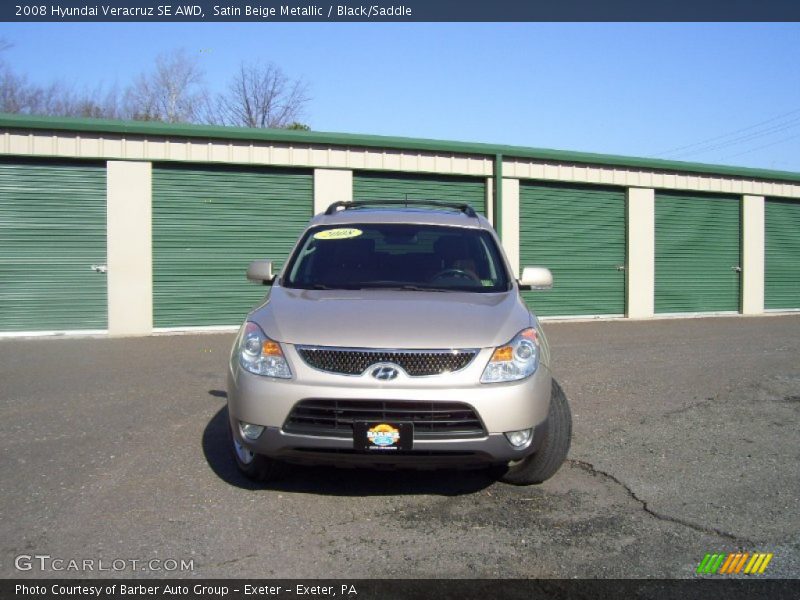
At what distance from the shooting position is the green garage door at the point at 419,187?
1470 centimetres

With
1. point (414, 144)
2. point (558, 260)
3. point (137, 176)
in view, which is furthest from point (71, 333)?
point (558, 260)

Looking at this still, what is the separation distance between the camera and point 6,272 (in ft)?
42.0

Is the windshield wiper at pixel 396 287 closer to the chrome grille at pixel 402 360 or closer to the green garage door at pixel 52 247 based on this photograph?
the chrome grille at pixel 402 360

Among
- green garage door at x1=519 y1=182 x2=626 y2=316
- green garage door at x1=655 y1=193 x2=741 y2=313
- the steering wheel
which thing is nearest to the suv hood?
the steering wheel

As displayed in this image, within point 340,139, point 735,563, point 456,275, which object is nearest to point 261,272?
point 456,275

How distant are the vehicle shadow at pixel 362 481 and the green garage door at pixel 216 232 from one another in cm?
864

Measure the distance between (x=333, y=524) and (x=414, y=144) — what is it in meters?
11.4

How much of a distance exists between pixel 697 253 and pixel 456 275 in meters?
14.8

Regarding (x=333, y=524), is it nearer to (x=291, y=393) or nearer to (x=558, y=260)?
(x=291, y=393)

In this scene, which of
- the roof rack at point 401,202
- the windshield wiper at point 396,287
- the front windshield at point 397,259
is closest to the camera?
the windshield wiper at point 396,287

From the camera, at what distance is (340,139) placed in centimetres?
1408

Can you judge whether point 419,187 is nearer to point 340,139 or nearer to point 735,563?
point 340,139

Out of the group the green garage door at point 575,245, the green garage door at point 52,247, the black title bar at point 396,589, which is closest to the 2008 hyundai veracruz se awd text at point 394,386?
the black title bar at point 396,589

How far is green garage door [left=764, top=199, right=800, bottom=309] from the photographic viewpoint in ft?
64.0
